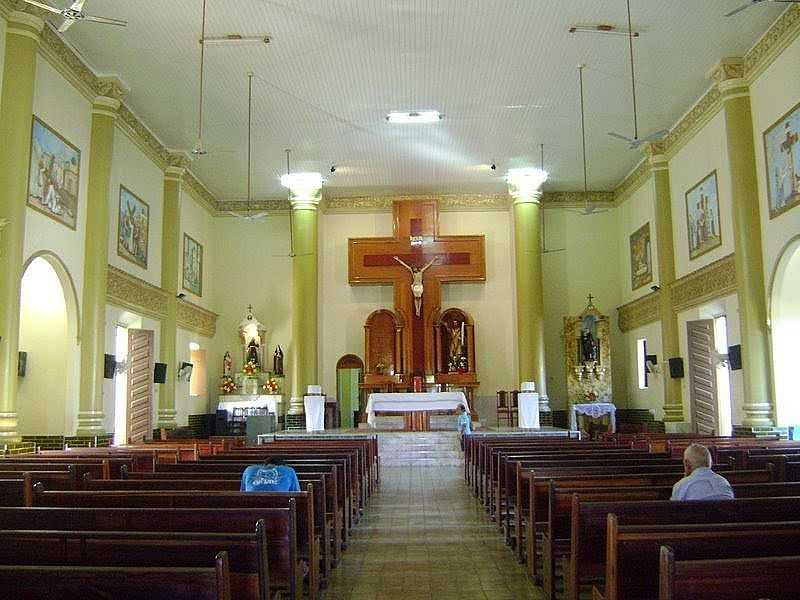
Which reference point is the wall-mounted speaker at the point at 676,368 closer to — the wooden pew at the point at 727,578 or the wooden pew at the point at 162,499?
the wooden pew at the point at 162,499

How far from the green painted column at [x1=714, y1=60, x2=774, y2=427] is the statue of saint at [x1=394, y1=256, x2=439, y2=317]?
880 cm

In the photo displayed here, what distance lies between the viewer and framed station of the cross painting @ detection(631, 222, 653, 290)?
1803 centimetres

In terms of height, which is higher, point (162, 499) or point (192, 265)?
point (192, 265)

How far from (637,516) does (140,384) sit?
13.9m

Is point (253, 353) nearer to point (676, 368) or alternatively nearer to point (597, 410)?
point (597, 410)

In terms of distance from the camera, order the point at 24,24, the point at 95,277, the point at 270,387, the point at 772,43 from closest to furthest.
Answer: the point at 24,24 < the point at 772,43 < the point at 95,277 < the point at 270,387

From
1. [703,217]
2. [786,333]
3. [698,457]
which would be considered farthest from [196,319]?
[698,457]

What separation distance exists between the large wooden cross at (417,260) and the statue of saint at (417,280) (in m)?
0.08

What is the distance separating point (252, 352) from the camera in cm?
1995

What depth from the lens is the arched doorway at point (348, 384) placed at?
20.3 metres

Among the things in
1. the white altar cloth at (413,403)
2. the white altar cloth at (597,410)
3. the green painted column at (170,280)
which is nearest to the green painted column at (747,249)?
the white altar cloth at (597,410)

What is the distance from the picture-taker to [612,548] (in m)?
3.07

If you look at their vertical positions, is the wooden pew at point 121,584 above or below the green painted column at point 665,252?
below

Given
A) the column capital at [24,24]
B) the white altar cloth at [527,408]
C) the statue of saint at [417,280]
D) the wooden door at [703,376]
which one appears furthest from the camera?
the statue of saint at [417,280]
